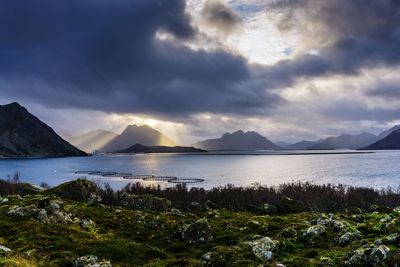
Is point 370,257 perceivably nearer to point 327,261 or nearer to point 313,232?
point 327,261

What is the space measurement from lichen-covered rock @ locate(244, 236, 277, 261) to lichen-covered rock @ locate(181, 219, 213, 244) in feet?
24.4

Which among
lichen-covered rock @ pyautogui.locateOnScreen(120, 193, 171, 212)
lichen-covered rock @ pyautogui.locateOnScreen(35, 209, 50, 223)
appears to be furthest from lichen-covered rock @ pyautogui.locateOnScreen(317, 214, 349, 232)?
lichen-covered rock @ pyautogui.locateOnScreen(120, 193, 171, 212)

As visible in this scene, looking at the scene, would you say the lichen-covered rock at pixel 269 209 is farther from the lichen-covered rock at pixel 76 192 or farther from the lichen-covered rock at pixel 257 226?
the lichen-covered rock at pixel 76 192

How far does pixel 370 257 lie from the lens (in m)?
28.5

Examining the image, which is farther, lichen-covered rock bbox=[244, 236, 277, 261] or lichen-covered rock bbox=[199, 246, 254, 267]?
lichen-covered rock bbox=[244, 236, 277, 261]

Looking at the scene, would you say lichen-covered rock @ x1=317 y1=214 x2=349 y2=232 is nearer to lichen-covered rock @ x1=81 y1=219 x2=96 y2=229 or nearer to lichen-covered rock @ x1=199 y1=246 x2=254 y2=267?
lichen-covered rock @ x1=199 y1=246 x2=254 y2=267

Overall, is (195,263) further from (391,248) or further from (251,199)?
(251,199)

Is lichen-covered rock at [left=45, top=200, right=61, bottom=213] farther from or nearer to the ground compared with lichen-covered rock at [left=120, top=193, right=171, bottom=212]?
farther from the ground

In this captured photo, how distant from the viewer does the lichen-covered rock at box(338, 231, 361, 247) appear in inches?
1475

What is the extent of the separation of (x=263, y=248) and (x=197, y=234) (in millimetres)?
9725

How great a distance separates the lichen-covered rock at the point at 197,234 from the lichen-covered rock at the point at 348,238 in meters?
13.8

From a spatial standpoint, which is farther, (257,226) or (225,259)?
(257,226)

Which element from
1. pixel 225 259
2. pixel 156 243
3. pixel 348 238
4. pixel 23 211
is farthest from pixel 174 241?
pixel 23 211

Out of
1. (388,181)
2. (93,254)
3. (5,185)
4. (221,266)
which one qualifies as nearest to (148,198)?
(93,254)
